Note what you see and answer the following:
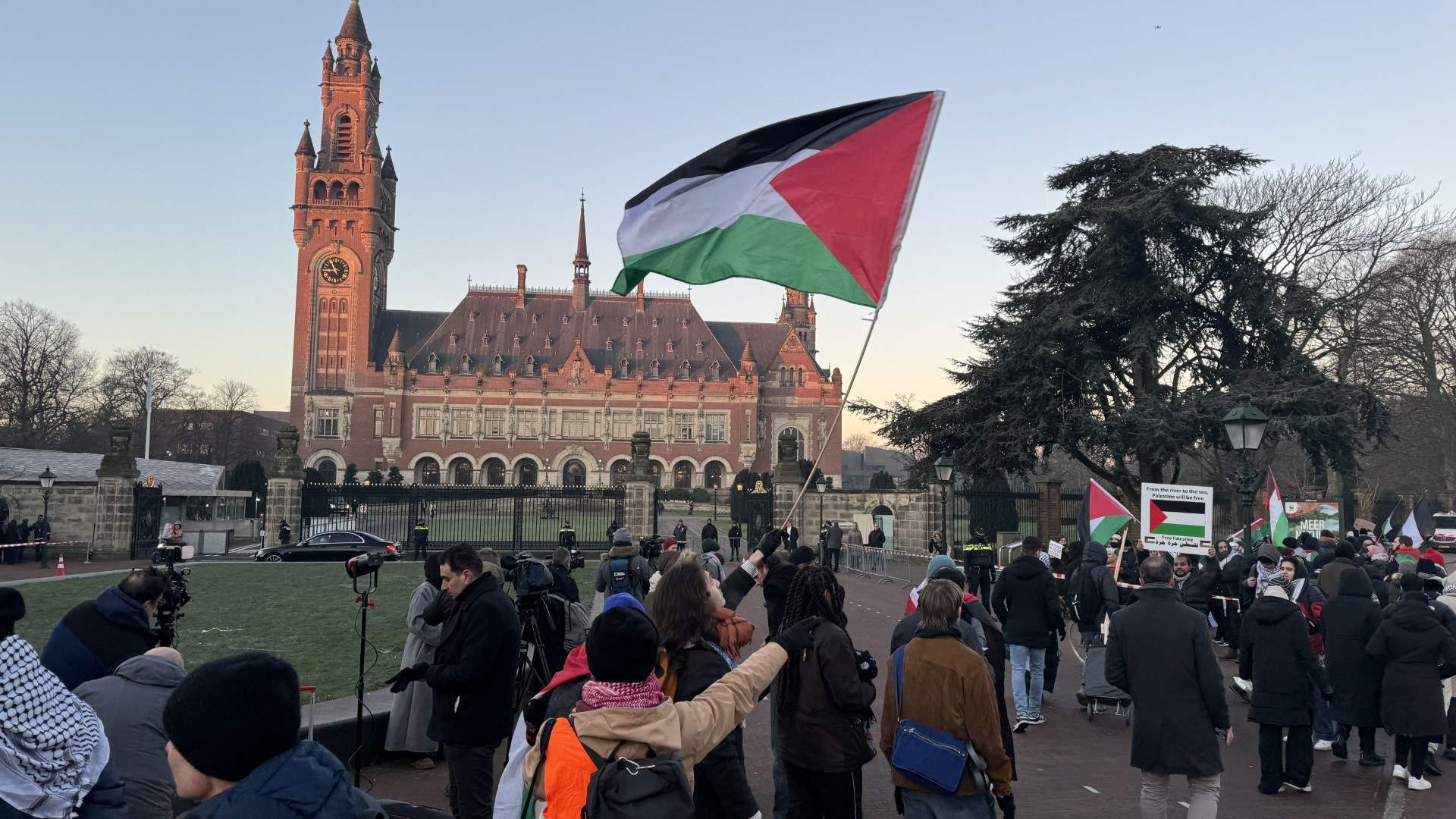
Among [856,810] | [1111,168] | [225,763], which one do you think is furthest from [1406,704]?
[1111,168]

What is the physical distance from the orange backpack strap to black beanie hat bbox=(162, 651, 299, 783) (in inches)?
32.1

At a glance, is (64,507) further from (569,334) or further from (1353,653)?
(569,334)

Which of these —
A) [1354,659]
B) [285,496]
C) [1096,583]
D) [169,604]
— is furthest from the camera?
[285,496]

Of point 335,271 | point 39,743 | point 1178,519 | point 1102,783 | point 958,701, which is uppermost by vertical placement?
point 335,271

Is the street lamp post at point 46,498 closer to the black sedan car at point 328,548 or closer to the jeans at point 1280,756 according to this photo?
the black sedan car at point 328,548

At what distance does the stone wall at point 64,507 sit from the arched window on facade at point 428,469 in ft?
146

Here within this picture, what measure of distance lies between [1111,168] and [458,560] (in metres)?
28.0

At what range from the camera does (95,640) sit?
14.6 feet

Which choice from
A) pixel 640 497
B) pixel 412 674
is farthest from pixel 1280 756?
pixel 640 497

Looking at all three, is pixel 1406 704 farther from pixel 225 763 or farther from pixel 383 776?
pixel 225 763

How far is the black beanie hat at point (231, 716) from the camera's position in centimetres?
215

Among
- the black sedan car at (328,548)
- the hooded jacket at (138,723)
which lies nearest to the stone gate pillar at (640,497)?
the black sedan car at (328,548)

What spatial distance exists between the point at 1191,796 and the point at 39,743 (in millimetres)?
5208

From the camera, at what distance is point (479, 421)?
7400 centimetres
